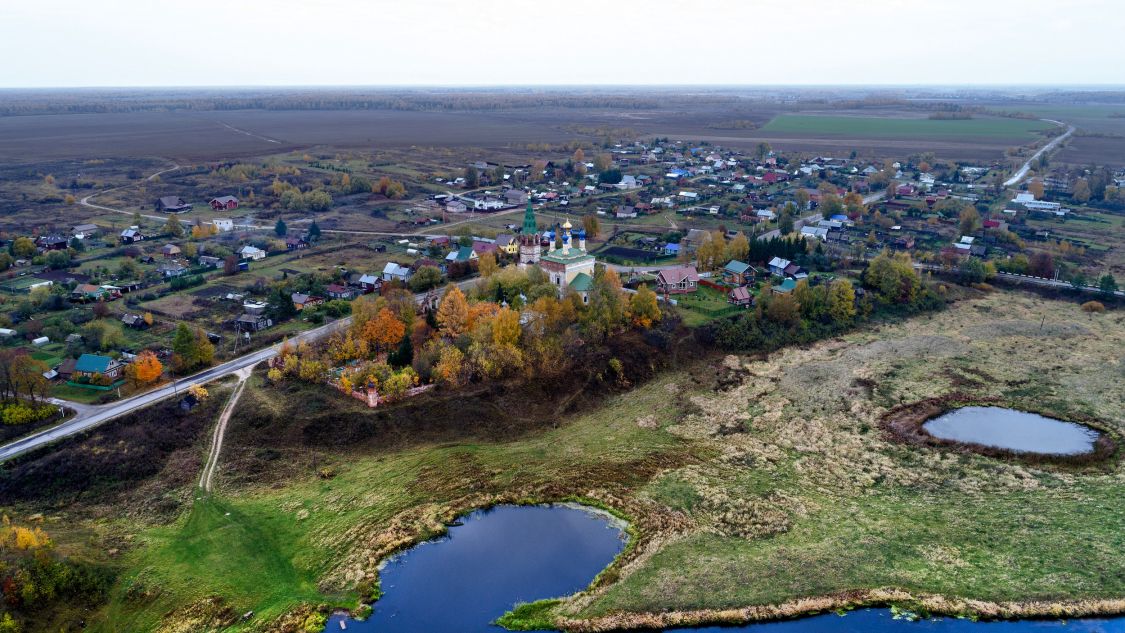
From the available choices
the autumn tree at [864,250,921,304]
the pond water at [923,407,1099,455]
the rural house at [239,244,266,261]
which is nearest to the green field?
Answer: the autumn tree at [864,250,921,304]

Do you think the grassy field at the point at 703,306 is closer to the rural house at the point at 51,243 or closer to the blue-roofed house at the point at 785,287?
the blue-roofed house at the point at 785,287

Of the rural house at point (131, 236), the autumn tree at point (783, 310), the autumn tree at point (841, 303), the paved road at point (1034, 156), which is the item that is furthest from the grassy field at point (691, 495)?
the paved road at point (1034, 156)

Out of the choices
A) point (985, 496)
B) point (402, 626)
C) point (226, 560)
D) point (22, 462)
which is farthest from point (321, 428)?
point (985, 496)

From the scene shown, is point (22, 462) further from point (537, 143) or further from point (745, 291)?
point (537, 143)

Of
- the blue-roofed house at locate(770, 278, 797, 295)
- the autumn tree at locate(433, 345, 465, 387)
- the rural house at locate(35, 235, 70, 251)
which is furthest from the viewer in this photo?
the rural house at locate(35, 235, 70, 251)

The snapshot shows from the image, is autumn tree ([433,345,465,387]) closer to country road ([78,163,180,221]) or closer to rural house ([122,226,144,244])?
rural house ([122,226,144,244])

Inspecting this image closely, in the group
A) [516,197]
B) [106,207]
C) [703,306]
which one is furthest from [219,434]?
[106,207]
